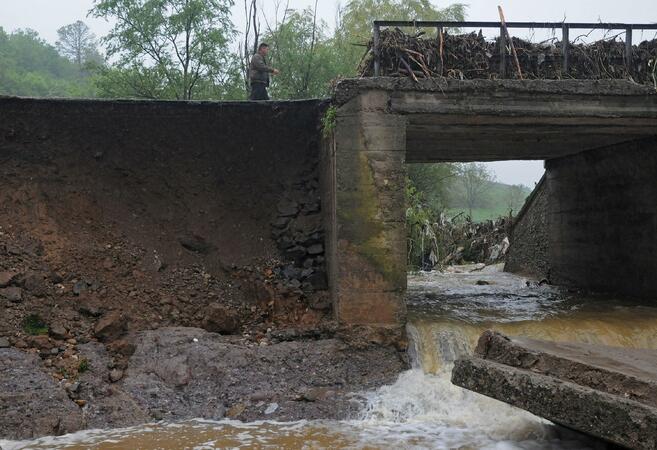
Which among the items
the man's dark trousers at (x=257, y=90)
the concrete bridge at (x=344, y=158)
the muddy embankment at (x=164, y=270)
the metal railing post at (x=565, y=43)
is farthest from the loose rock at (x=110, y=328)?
the metal railing post at (x=565, y=43)

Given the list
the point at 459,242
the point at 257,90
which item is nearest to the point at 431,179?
the point at 459,242

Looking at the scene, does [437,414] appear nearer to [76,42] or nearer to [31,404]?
[31,404]

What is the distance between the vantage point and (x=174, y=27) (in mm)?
20719

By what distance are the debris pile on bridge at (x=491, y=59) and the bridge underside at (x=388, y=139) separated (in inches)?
9.0

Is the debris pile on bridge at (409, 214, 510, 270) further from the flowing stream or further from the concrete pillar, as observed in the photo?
the concrete pillar

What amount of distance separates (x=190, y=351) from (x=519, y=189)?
A: 6667 cm

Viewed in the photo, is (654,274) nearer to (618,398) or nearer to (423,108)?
(423,108)

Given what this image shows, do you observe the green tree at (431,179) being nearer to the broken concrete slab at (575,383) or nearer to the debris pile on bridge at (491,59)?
the debris pile on bridge at (491,59)

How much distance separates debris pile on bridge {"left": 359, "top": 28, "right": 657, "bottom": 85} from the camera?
27.3 ft

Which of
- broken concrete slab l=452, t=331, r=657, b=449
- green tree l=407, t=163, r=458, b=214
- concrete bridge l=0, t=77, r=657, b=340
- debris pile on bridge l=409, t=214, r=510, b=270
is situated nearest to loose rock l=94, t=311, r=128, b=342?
concrete bridge l=0, t=77, r=657, b=340

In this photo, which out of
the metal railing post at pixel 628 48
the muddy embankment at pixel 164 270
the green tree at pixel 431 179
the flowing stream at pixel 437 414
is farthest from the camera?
the green tree at pixel 431 179

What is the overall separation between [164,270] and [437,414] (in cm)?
436

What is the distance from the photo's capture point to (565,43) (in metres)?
8.52

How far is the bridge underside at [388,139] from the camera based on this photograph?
26.5ft
